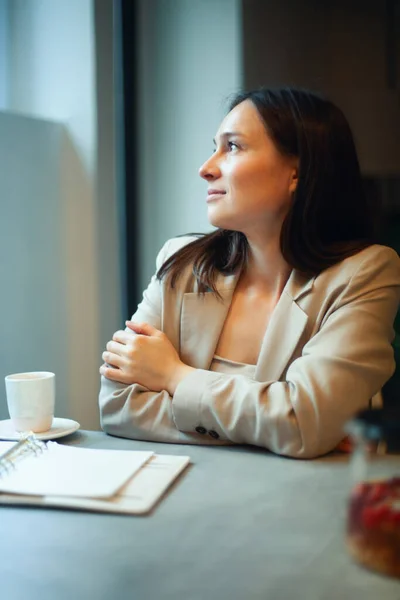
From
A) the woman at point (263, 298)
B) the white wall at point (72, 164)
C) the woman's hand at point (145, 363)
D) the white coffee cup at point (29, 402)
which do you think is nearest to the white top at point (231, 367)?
the woman at point (263, 298)

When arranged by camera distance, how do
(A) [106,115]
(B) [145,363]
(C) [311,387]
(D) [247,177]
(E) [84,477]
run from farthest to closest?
(A) [106,115] → (D) [247,177] → (B) [145,363] → (C) [311,387] → (E) [84,477]

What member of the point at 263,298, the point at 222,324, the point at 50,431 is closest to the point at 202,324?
the point at 222,324

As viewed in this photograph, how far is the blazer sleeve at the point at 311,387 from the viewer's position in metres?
1.02

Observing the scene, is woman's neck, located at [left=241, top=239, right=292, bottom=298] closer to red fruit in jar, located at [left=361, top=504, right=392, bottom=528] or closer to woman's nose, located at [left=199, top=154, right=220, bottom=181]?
woman's nose, located at [left=199, top=154, right=220, bottom=181]

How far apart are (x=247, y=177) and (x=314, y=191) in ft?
0.48

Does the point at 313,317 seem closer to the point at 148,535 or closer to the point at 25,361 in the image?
the point at 148,535

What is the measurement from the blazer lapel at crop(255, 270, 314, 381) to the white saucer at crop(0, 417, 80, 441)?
0.37 m

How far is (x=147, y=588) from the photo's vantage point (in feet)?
1.79

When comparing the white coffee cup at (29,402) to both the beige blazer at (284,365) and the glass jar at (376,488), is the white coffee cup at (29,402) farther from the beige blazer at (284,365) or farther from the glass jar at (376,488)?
the glass jar at (376,488)

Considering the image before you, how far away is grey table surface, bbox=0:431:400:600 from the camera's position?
0.54 metres

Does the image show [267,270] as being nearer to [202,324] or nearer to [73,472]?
[202,324]

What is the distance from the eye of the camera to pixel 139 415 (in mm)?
1144

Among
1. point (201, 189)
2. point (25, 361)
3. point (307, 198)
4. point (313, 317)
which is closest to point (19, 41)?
point (201, 189)

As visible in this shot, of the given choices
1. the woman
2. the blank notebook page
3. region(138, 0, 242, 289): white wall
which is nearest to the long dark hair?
the woman
